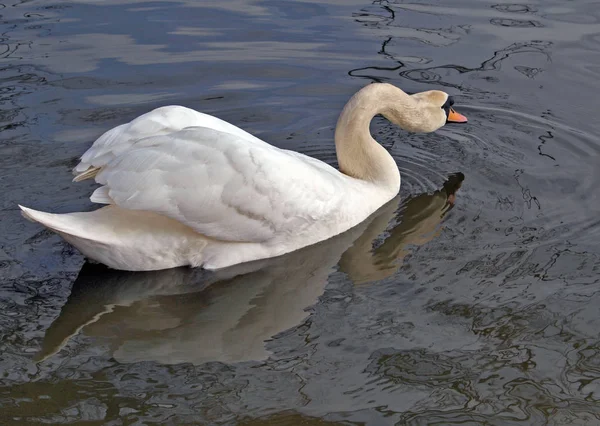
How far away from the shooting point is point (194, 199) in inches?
274

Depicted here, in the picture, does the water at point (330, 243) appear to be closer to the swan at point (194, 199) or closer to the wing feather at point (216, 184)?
the swan at point (194, 199)

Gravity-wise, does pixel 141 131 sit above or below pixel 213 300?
above

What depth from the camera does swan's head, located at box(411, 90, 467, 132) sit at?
873cm

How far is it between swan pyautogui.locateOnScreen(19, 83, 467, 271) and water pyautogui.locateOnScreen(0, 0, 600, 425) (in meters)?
0.18

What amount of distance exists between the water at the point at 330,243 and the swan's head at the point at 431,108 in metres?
0.41

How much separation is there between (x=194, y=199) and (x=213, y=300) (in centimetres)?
70

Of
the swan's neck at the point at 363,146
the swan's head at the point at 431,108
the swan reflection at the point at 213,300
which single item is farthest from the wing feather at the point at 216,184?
the swan's head at the point at 431,108

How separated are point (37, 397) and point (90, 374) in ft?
1.13

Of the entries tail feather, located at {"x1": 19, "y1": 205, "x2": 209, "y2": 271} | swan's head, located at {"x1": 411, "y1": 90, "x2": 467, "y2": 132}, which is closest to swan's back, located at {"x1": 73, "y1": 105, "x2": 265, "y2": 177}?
tail feather, located at {"x1": 19, "y1": 205, "x2": 209, "y2": 271}

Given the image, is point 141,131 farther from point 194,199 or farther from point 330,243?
point 330,243

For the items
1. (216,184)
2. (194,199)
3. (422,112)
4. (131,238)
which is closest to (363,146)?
(422,112)

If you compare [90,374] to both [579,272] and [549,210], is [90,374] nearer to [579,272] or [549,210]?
[579,272]

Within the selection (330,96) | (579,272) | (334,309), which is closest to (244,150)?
(334,309)

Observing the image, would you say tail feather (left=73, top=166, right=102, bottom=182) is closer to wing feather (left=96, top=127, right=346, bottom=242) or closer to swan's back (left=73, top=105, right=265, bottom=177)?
swan's back (left=73, top=105, right=265, bottom=177)
